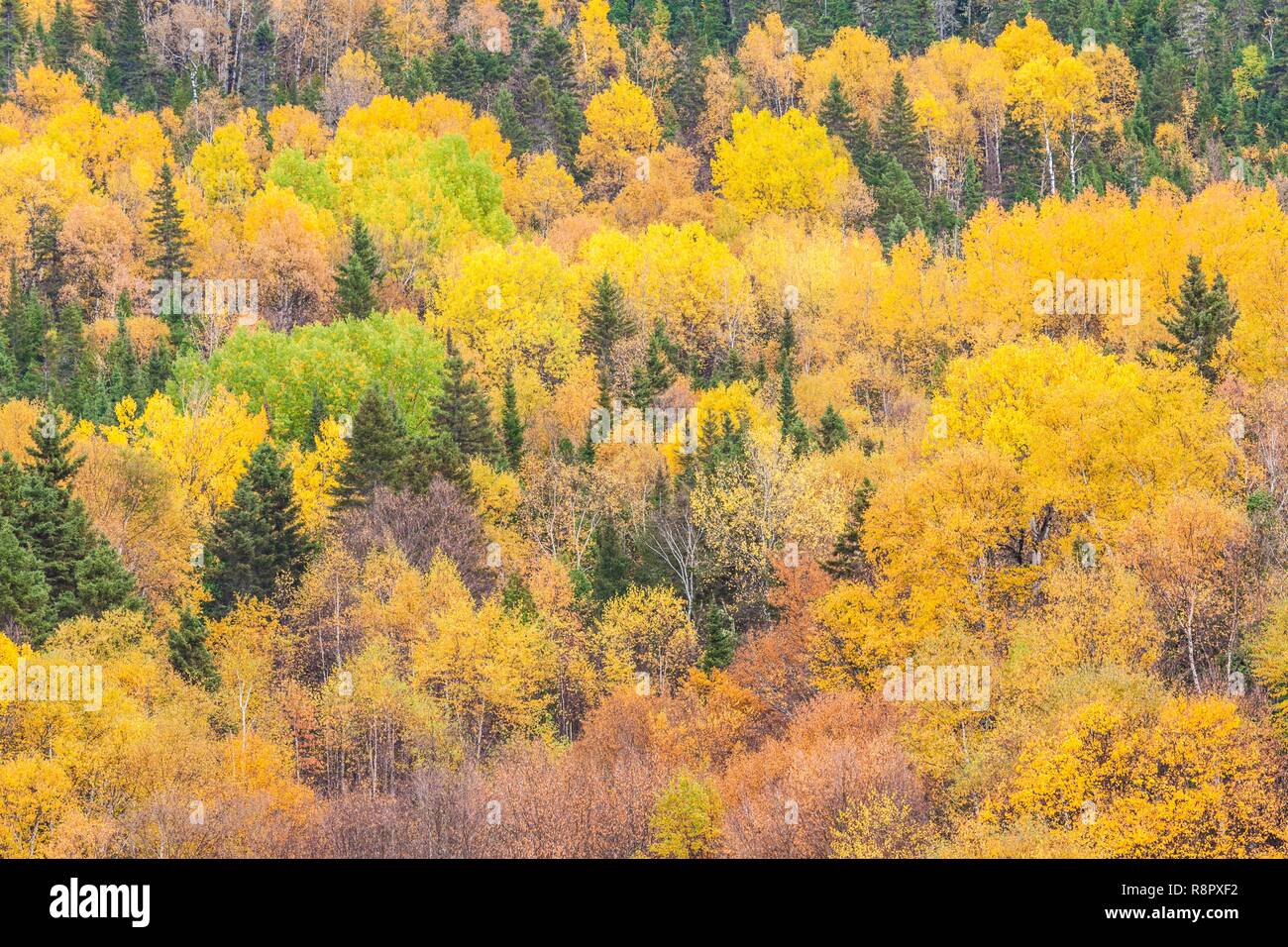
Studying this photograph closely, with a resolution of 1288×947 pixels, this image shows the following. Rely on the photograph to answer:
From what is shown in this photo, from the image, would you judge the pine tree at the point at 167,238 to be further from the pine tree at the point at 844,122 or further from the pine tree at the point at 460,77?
the pine tree at the point at 844,122

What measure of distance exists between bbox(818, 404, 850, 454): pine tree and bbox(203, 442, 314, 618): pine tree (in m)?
23.3

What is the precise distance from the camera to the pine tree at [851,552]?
59.1 metres

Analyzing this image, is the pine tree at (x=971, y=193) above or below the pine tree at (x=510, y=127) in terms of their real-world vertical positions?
below

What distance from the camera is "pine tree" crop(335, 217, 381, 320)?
3469 inches

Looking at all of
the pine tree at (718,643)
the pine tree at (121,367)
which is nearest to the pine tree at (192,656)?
the pine tree at (718,643)

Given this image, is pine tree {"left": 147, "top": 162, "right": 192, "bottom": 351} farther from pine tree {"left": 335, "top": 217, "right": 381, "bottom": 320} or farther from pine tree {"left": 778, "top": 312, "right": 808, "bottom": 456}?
pine tree {"left": 778, "top": 312, "right": 808, "bottom": 456}

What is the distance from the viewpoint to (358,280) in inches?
3469

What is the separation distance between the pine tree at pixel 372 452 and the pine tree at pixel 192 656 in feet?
34.5

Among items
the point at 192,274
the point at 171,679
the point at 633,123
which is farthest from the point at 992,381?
the point at 633,123

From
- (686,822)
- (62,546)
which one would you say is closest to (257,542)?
(62,546)

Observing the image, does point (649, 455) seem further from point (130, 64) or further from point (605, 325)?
point (130, 64)

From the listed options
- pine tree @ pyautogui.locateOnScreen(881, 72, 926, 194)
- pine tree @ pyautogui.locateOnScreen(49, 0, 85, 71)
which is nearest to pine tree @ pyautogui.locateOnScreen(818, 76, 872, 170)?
pine tree @ pyautogui.locateOnScreen(881, 72, 926, 194)

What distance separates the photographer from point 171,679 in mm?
57312

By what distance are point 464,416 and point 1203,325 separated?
32.5 metres
